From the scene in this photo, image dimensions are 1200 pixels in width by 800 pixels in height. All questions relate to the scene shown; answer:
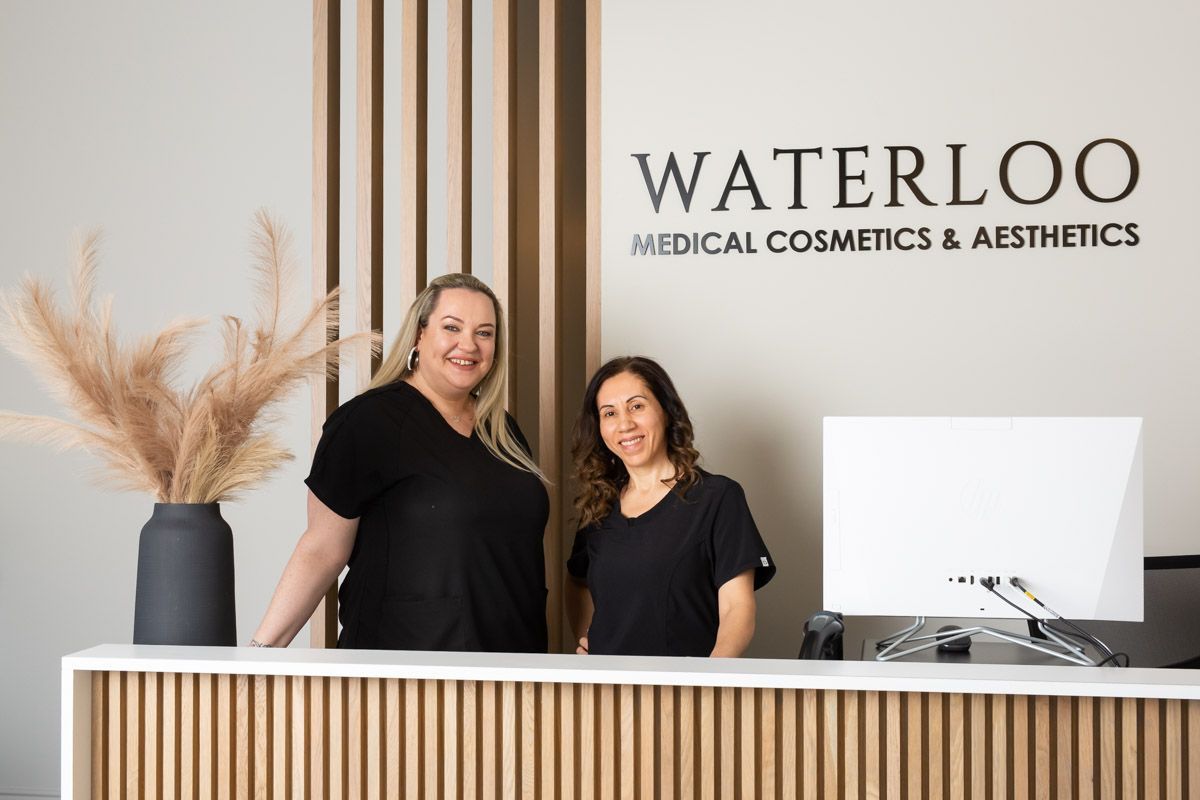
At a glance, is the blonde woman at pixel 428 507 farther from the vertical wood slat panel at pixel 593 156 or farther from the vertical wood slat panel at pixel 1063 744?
the vertical wood slat panel at pixel 1063 744

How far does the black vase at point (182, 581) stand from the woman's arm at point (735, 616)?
3.65 ft

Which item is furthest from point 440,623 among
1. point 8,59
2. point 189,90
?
point 8,59

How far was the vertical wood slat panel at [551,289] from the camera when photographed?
3363mm

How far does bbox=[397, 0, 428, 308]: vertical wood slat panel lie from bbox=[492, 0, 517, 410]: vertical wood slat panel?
0.75 ft

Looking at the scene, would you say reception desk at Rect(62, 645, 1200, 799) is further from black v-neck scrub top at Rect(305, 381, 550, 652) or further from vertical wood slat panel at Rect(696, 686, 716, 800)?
black v-neck scrub top at Rect(305, 381, 550, 652)

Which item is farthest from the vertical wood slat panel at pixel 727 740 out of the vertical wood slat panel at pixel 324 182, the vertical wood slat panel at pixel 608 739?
the vertical wood slat panel at pixel 324 182

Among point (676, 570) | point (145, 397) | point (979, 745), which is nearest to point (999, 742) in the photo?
point (979, 745)

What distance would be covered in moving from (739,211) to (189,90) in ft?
8.18

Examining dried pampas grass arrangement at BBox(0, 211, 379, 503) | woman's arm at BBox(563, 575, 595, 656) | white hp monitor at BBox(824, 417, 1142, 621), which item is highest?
dried pampas grass arrangement at BBox(0, 211, 379, 503)

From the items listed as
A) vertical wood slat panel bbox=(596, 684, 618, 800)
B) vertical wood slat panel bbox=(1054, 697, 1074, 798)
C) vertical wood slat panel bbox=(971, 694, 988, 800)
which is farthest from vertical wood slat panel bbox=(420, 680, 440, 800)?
vertical wood slat panel bbox=(1054, 697, 1074, 798)

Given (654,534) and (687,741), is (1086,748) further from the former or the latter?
(654,534)

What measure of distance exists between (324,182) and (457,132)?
0.45 m

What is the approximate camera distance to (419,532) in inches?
103

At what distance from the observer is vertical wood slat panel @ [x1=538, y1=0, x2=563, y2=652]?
3363 mm
